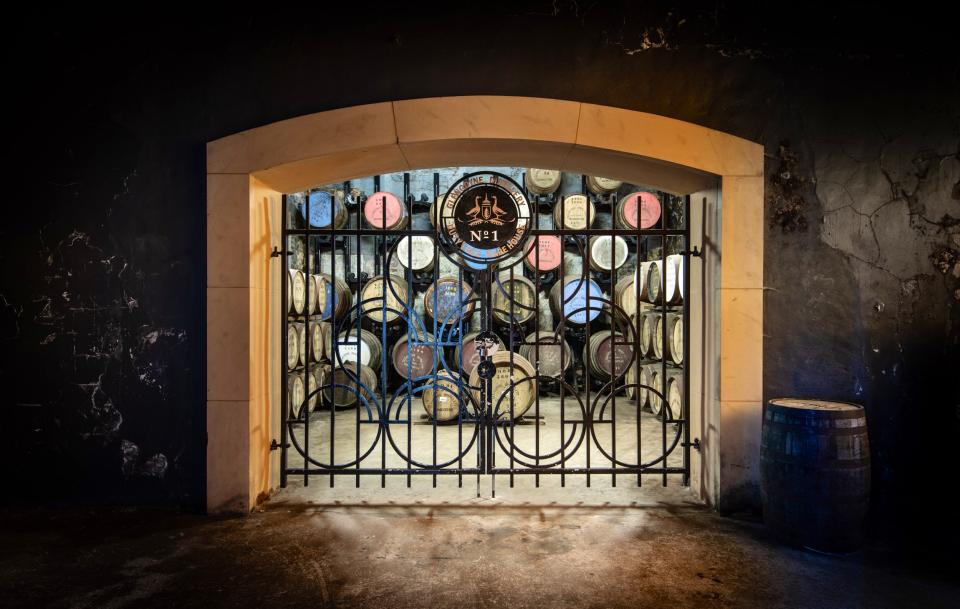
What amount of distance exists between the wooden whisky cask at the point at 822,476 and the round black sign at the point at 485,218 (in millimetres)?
2074

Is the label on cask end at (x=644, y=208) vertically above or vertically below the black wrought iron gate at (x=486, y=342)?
above

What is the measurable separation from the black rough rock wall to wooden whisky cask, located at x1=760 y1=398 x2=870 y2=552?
1.54 ft

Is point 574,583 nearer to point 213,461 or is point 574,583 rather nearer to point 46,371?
point 213,461

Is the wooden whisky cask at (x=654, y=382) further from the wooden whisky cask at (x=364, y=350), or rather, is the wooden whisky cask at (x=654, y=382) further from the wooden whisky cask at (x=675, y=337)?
the wooden whisky cask at (x=364, y=350)

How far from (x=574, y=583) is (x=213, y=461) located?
2345mm

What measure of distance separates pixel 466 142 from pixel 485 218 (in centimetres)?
60

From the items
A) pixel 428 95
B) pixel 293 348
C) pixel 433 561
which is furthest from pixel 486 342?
pixel 293 348

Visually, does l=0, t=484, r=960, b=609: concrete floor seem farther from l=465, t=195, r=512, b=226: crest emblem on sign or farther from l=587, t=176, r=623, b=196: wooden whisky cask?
l=587, t=176, r=623, b=196: wooden whisky cask

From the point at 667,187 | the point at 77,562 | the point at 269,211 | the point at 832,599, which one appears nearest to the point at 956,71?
the point at 667,187

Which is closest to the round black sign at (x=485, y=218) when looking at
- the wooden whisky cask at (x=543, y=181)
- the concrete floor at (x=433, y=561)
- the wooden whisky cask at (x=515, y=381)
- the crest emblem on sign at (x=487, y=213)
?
the crest emblem on sign at (x=487, y=213)

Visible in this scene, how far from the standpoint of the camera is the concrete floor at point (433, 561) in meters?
2.56

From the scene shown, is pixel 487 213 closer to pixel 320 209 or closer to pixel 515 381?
pixel 515 381

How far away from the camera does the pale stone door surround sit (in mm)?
3479

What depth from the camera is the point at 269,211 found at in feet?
12.7
